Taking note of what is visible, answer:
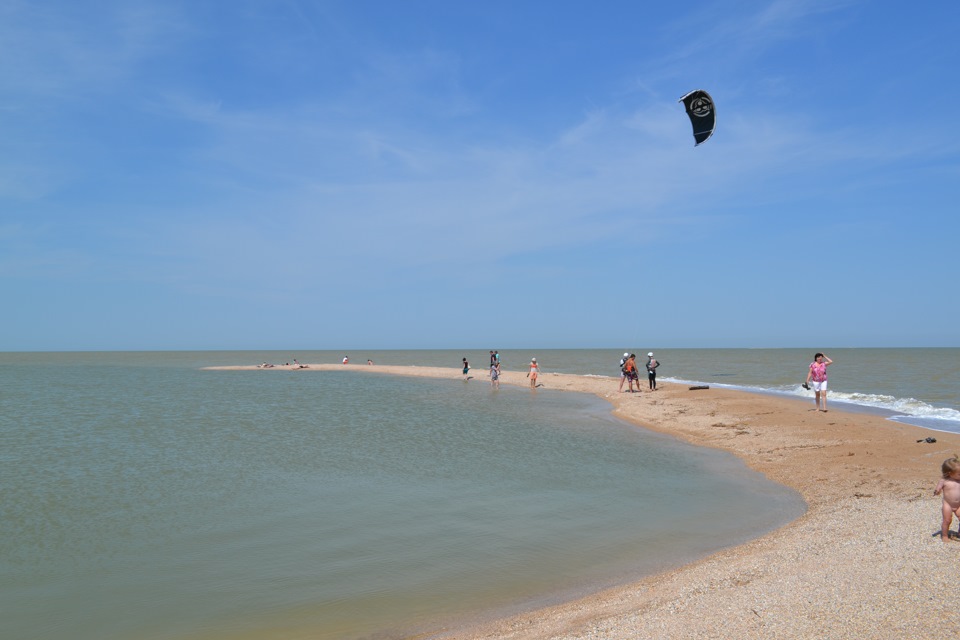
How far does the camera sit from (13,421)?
22.6m

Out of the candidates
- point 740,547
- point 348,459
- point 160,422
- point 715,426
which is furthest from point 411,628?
point 160,422

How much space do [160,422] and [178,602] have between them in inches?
658

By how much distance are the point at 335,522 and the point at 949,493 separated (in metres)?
8.03

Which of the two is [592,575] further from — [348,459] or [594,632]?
[348,459]

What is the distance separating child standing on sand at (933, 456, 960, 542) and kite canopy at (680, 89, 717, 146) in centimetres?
586

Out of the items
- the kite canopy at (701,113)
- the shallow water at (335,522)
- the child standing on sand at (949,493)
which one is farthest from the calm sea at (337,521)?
the kite canopy at (701,113)

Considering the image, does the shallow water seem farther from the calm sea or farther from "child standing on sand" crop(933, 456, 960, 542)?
"child standing on sand" crop(933, 456, 960, 542)

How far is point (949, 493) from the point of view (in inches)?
290

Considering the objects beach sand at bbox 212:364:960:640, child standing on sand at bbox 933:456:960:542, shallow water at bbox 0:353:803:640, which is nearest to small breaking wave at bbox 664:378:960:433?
beach sand at bbox 212:364:960:640

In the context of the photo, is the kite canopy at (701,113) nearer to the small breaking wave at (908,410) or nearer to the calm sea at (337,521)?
the calm sea at (337,521)

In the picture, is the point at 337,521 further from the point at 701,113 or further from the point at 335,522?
the point at 701,113

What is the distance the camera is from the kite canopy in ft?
35.3

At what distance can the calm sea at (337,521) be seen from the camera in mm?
7020

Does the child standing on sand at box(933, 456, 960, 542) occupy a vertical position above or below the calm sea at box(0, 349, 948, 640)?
above
